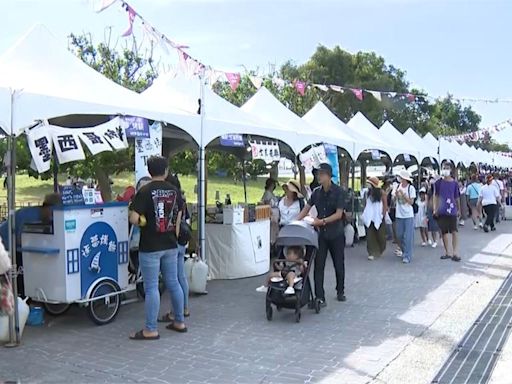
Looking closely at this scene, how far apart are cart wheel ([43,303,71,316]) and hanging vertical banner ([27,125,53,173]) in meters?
1.79

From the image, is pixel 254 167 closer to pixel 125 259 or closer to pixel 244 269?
pixel 244 269

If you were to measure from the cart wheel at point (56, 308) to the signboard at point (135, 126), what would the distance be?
2.08 m

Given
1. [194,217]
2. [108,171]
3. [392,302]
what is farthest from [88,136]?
[108,171]

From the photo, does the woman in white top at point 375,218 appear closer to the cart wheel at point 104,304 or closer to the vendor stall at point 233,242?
the vendor stall at point 233,242

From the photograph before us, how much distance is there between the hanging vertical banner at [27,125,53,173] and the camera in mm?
5379

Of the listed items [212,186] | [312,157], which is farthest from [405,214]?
[212,186]

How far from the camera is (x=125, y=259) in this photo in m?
6.48

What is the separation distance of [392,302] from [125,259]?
3.42 meters

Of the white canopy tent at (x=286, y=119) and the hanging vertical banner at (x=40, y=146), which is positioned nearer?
the hanging vertical banner at (x=40, y=146)

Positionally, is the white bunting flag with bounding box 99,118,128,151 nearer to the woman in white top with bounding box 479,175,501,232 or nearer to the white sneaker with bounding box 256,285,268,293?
the white sneaker with bounding box 256,285,268,293

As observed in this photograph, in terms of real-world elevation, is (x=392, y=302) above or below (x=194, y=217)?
below

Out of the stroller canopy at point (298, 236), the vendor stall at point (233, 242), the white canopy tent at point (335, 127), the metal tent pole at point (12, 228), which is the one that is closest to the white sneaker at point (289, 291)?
the stroller canopy at point (298, 236)

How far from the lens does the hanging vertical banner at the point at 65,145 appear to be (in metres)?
5.72

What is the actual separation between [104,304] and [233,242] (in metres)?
2.73
